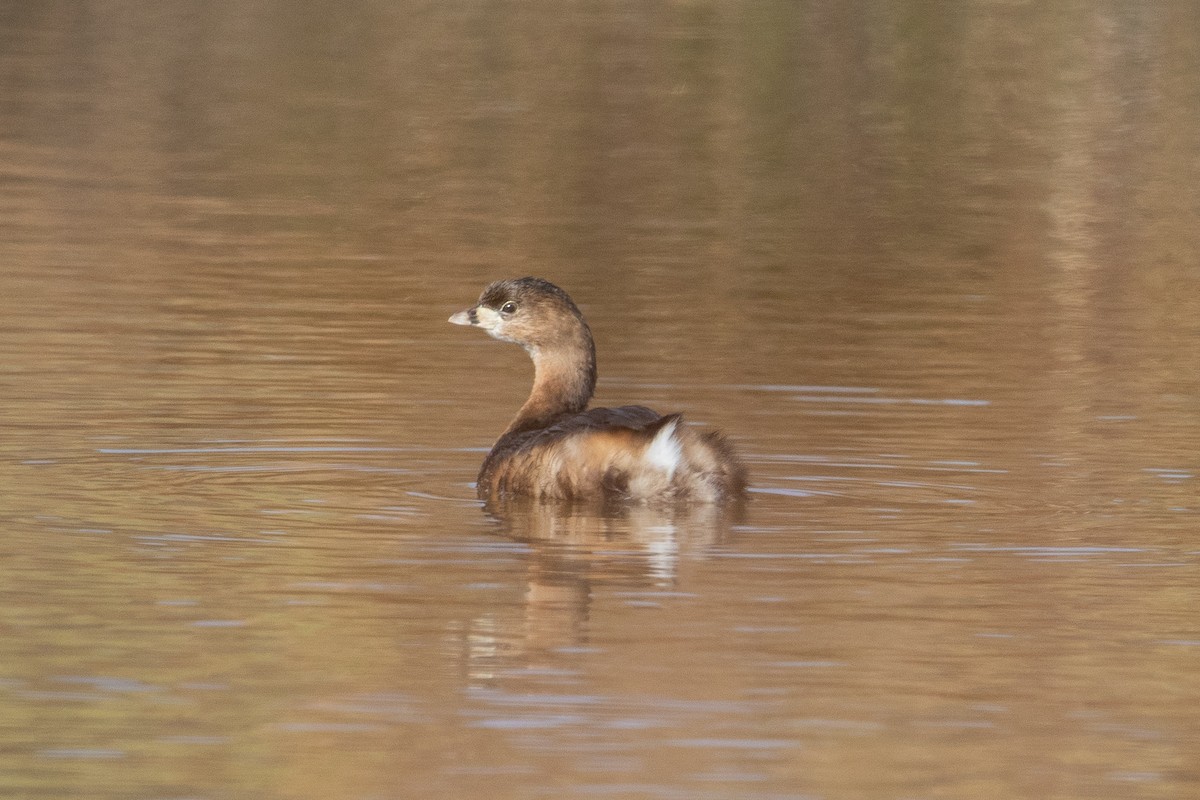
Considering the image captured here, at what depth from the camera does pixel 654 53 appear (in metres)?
44.8

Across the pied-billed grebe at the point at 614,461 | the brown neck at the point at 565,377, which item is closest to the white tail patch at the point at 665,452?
the pied-billed grebe at the point at 614,461

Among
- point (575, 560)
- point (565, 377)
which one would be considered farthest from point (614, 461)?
point (565, 377)

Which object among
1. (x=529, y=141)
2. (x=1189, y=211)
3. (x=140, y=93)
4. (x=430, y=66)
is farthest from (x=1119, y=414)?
(x=430, y=66)

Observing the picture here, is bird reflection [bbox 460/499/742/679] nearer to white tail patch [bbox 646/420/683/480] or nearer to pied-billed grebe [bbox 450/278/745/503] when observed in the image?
pied-billed grebe [bbox 450/278/745/503]

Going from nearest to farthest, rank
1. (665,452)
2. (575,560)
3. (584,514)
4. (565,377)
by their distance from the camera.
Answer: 1. (575,560)
2. (665,452)
3. (584,514)
4. (565,377)

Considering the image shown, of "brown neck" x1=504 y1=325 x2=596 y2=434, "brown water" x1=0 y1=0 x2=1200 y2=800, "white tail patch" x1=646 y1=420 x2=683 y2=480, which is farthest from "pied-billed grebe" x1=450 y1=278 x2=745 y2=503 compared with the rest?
"brown neck" x1=504 y1=325 x2=596 y2=434

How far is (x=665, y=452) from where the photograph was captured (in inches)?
439

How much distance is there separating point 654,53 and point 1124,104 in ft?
31.5

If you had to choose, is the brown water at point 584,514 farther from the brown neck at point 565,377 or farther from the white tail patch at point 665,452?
the brown neck at point 565,377

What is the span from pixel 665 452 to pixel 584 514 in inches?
17.1

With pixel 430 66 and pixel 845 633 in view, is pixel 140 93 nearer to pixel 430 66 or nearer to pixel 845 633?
pixel 430 66

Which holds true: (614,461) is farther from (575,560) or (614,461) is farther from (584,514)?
(575,560)

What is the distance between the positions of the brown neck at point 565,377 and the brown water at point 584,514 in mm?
425

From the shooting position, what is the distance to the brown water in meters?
7.61
